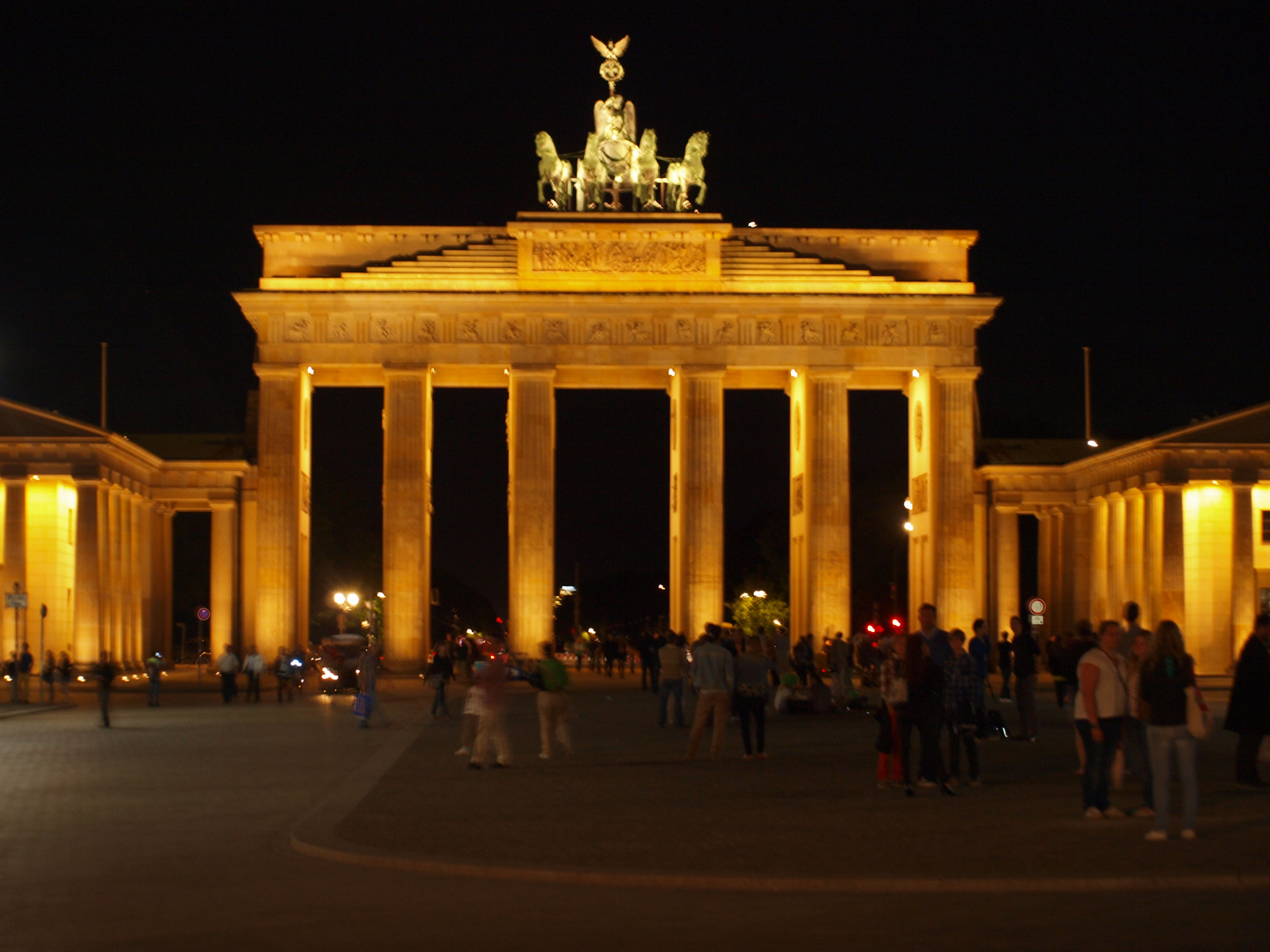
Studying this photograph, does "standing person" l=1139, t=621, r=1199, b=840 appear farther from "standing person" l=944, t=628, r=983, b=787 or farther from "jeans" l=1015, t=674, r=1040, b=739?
"jeans" l=1015, t=674, r=1040, b=739

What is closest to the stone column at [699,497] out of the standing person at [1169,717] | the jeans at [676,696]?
the jeans at [676,696]

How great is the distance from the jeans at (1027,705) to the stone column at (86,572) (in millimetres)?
38760

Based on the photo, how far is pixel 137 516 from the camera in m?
68.6

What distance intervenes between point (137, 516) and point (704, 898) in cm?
5927

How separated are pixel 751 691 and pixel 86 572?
3858 cm

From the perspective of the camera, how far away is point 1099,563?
68.4 metres

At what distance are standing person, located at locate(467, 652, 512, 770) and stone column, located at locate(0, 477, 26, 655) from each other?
119ft

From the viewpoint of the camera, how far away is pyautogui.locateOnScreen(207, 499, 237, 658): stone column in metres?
69.6

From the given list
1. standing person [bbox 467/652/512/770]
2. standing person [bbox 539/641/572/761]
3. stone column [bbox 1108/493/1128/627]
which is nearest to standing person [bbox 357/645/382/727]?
standing person [bbox 539/641/572/761]

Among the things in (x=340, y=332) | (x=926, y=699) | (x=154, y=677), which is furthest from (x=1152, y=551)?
(x=926, y=699)

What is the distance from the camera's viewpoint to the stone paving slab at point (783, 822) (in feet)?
47.0

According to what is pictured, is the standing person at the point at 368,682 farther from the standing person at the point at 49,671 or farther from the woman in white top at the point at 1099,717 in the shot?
the woman in white top at the point at 1099,717

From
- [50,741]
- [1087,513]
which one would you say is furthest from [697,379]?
[50,741]

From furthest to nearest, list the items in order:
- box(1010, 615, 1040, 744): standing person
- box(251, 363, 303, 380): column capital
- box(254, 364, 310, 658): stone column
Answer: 1. box(251, 363, 303, 380): column capital
2. box(254, 364, 310, 658): stone column
3. box(1010, 615, 1040, 744): standing person
